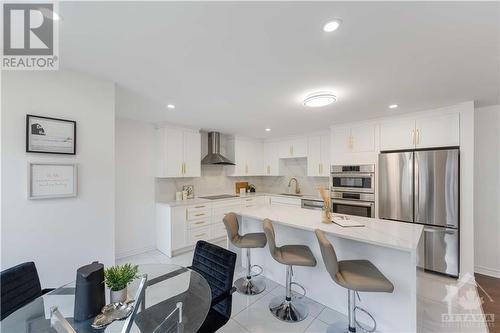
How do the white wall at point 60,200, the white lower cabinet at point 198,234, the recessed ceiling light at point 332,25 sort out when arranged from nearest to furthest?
1. the recessed ceiling light at point 332,25
2. the white wall at point 60,200
3. the white lower cabinet at point 198,234

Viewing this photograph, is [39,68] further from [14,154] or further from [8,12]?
[14,154]


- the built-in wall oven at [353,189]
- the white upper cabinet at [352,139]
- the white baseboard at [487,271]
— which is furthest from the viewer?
the white upper cabinet at [352,139]

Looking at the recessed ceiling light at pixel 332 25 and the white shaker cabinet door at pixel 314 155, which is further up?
A: the recessed ceiling light at pixel 332 25

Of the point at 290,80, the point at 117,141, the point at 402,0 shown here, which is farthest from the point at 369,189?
the point at 117,141

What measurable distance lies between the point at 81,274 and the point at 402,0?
7.75 ft

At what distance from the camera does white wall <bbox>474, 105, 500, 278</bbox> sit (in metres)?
2.89

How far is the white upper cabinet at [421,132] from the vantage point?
111 inches

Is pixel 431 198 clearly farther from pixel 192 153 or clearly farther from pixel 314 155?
pixel 192 153

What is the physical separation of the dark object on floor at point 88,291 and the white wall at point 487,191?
465 centimetres

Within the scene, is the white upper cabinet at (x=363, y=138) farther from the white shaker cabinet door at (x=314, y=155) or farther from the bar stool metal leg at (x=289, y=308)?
the bar stool metal leg at (x=289, y=308)

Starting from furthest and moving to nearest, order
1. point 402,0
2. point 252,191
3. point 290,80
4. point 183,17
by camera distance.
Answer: point 252,191 < point 290,80 < point 183,17 < point 402,0

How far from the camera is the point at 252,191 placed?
5.87 metres

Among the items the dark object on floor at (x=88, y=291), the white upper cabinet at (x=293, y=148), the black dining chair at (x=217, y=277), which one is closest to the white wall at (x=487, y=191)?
the white upper cabinet at (x=293, y=148)

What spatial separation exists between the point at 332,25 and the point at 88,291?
2.21 m
